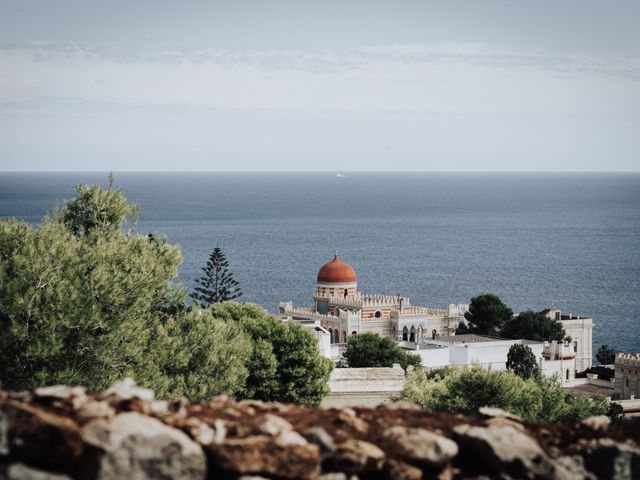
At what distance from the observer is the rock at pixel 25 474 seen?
1365 centimetres

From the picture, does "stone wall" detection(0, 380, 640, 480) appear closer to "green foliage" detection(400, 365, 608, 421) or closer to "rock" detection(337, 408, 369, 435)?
"rock" detection(337, 408, 369, 435)

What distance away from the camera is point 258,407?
16781 mm

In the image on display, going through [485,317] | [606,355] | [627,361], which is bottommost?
[606,355]

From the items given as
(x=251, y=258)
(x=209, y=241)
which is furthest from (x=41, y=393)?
(x=209, y=241)

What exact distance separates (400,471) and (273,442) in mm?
1590

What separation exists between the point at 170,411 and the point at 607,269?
153776mm

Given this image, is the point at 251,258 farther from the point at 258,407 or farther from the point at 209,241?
the point at 258,407

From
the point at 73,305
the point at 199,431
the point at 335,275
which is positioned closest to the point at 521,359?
the point at 335,275

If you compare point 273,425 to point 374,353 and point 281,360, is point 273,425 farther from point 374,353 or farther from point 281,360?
point 374,353

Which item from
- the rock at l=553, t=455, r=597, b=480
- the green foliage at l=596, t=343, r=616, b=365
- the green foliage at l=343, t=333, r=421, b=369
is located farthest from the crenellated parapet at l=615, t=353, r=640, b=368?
the rock at l=553, t=455, r=597, b=480

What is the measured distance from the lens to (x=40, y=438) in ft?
45.5

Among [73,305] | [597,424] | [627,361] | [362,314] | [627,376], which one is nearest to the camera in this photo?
[597,424]

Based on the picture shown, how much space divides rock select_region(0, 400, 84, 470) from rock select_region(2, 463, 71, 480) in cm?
13

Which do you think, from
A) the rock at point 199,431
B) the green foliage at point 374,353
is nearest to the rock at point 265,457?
the rock at point 199,431
